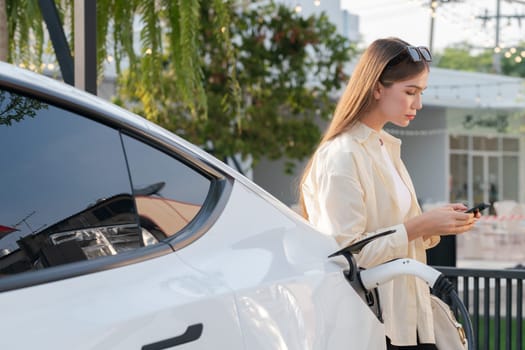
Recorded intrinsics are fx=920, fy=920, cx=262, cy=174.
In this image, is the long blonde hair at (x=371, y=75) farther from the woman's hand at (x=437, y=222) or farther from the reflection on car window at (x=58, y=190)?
the reflection on car window at (x=58, y=190)

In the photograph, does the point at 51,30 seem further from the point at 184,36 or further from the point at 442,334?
the point at 442,334

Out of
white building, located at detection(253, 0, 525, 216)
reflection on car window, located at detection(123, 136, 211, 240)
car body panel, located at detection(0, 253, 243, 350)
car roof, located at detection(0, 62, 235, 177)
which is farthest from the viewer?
white building, located at detection(253, 0, 525, 216)

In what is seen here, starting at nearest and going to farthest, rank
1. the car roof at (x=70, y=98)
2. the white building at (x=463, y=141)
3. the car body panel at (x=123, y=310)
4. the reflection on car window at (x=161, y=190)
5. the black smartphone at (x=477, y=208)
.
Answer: the car body panel at (x=123, y=310) → the car roof at (x=70, y=98) → the reflection on car window at (x=161, y=190) → the black smartphone at (x=477, y=208) → the white building at (x=463, y=141)

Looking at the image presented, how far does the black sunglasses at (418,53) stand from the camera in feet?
9.53

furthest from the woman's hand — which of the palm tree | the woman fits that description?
the palm tree

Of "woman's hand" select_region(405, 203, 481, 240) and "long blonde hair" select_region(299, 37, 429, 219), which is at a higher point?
"long blonde hair" select_region(299, 37, 429, 219)

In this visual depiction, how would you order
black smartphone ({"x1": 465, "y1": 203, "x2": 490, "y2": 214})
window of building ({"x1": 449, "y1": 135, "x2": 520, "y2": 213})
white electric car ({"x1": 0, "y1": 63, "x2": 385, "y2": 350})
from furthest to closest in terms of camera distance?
window of building ({"x1": 449, "y1": 135, "x2": 520, "y2": 213})
black smartphone ({"x1": 465, "y1": 203, "x2": 490, "y2": 214})
white electric car ({"x1": 0, "y1": 63, "x2": 385, "y2": 350})

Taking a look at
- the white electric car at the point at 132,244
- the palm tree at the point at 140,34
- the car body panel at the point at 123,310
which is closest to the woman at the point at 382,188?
the white electric car at the point at 132,244

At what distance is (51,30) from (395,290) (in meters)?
1.76

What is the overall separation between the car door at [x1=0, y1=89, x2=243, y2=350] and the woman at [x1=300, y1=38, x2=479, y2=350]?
81 cm

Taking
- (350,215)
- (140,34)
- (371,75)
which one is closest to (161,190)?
(350,215)

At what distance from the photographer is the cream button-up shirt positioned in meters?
2.73

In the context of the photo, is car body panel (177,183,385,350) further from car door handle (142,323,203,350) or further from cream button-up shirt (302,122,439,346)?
cream button-up shirt (302,122,439,346)

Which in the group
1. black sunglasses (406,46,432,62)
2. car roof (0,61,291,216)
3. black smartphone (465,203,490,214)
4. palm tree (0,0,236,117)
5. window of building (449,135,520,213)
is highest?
palm tree (0,0,236,117)
